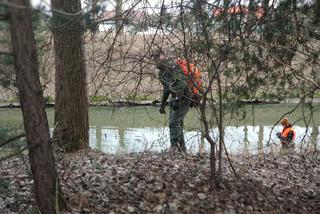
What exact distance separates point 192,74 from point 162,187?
1185 millimetres

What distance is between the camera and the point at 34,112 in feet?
11.1

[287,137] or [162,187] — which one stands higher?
[287,137]

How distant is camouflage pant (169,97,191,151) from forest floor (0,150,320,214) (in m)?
0.82

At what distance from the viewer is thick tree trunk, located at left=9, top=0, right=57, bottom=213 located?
10.4 feet

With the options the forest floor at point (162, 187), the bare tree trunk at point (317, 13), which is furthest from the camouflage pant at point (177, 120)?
the bare tree trunk at point (317, 13)

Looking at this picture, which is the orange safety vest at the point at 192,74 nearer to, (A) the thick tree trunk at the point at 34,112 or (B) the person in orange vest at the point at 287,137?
(A) the thick tree trunk at the point at 34,112

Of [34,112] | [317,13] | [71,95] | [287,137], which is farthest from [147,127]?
[34,112]

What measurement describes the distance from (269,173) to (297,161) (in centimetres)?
106

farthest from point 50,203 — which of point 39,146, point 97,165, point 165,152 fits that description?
point 165,152

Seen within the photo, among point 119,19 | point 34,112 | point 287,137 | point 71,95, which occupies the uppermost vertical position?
point 119,19

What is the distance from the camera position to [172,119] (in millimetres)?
7258

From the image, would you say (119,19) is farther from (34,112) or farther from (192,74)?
(34,112)

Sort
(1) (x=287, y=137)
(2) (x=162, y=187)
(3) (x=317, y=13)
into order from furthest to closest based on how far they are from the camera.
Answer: (1) (x=287, y=137) < (3) (x=317, y=13) < (2) (x=162, y=187)

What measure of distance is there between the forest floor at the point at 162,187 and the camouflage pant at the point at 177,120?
0.82 m
